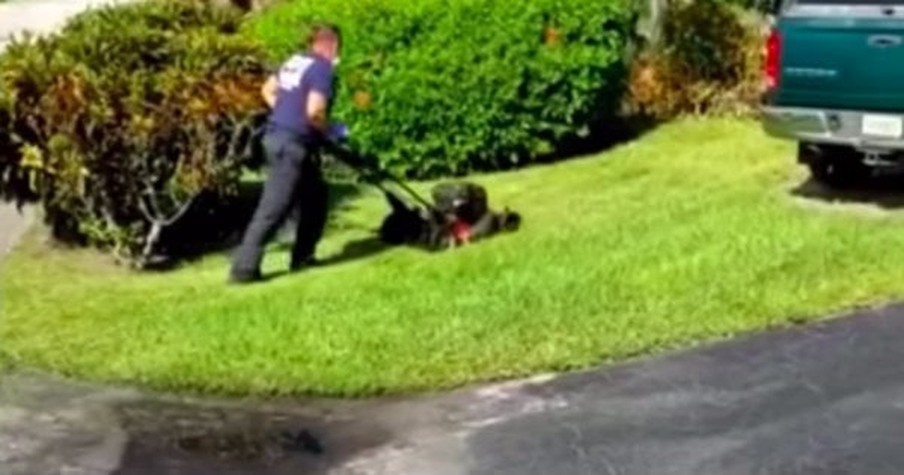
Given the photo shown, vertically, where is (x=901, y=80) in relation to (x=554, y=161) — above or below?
above

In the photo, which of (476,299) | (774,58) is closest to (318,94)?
(476,299)

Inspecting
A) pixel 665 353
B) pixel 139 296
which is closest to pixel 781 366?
pixel 665 353

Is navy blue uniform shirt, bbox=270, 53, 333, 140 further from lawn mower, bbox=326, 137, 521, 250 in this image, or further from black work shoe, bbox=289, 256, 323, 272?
black work shoe, bbox=289, 256, 323, 272

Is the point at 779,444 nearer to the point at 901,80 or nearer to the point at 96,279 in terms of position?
the point at 901,80

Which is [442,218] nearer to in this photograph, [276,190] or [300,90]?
[276,190]

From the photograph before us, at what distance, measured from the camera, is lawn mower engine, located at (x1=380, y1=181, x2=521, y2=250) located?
12.9m

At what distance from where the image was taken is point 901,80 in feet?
41.1

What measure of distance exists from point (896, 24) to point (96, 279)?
5.07 meters

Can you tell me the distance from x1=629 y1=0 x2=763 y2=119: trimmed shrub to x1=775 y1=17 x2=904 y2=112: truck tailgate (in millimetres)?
3772

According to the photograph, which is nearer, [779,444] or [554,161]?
[779,444]

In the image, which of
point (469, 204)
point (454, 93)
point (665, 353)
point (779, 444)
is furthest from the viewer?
point (454, 93)

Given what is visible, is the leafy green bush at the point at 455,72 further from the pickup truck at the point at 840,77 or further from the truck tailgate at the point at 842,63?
the truck tailgate at the point at 842,63

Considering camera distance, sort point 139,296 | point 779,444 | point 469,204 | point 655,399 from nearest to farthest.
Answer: point 779,444
point 655,399
point 139,296
point 469,204

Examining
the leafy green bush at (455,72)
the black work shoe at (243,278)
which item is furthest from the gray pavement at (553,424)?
the leafy green bush at (455,72)
